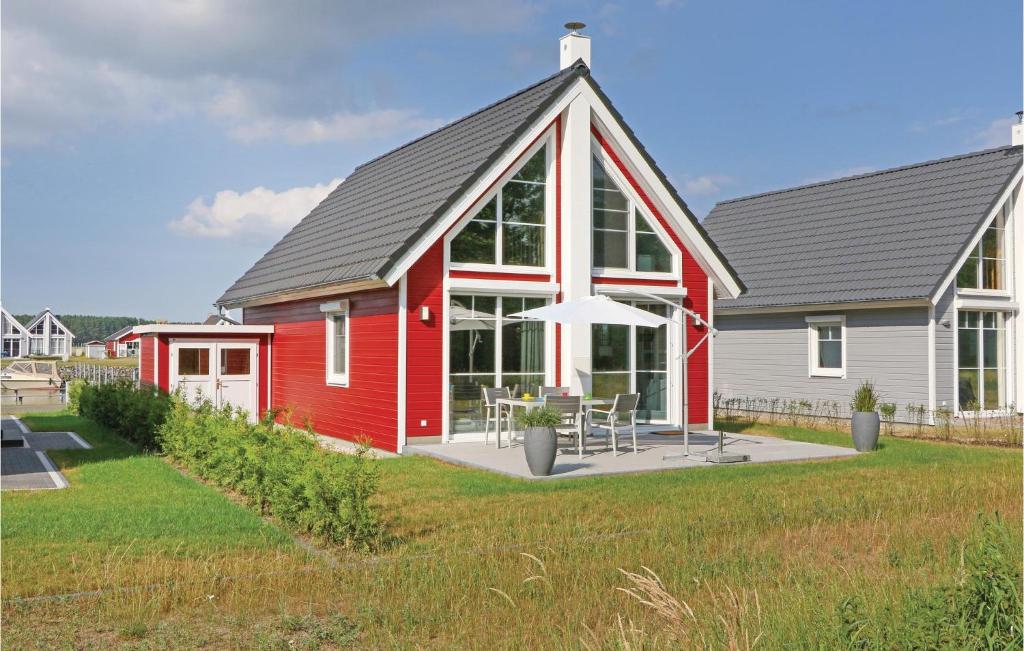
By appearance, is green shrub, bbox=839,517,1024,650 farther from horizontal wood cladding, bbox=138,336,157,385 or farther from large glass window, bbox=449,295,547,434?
horizontal wood cladding, bbox=138,336,157,385

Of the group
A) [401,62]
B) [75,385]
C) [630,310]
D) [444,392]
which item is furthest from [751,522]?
[75,385]

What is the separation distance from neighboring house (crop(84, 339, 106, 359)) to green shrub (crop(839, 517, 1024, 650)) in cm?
10950

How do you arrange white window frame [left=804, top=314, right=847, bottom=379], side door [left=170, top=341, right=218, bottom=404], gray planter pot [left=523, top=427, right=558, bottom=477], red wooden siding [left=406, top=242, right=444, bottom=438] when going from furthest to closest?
white window frame [left=804, top=314, right=847, bottom=379]
side door [left=170, top=341, right=218, bottom=404]
red wooden siding [left=406, top=242, right=444, bottom=438]
gray planter pot [left=523, top=427, right=558, bottom=477]

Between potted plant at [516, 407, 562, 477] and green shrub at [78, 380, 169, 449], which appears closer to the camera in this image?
potted plant at [516, 407, 562, 477]

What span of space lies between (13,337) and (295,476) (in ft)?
303

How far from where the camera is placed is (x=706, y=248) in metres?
18.5

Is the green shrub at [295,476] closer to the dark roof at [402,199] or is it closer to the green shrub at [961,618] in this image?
the dark roof at [402,199]

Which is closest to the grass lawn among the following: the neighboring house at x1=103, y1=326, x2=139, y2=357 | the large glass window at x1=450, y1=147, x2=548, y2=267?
the large glass window at x1=450, y1=147, x2=548, y2=267

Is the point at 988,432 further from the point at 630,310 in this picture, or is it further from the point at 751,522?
the point at 751,522

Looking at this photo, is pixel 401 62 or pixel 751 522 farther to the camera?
pixel 401 62

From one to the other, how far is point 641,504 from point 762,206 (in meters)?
20.4

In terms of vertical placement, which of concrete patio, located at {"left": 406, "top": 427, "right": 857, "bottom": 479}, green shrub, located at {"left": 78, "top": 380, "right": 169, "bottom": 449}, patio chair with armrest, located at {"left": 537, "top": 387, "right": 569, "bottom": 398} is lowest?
concrete patio, located at {"left": 406, "top": 427, "right": 857, "bottom": 479}

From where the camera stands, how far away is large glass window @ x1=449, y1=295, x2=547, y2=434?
1598 cm

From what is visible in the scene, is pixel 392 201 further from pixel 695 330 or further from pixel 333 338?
pixel 695 330
